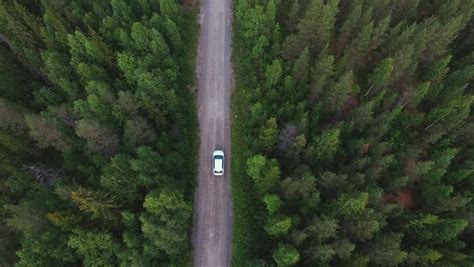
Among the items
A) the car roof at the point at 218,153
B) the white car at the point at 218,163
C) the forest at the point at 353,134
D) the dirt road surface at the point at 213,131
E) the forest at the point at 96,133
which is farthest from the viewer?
the car roof at the point at 218,153

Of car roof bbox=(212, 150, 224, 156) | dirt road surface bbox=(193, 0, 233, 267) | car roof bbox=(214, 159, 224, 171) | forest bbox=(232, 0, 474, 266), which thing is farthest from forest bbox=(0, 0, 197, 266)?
forest bbox=(232, 0, 474, 266)

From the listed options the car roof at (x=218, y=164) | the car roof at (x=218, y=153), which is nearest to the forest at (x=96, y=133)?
the car roof at (x=218, y=153)

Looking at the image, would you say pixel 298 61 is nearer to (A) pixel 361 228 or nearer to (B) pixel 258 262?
(A) pixel 361 228

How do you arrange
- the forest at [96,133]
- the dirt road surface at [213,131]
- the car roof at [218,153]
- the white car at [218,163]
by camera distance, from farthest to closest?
the car roof at [218,153] → the white car at [218,163] → the dirt road surface at [213,131] → the forest at [96,133]

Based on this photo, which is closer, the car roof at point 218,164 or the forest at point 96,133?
the forest at point 96,133

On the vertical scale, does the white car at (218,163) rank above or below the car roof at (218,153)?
below

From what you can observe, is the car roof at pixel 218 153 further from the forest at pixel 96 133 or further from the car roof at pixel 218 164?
the forest at pixel 96 133

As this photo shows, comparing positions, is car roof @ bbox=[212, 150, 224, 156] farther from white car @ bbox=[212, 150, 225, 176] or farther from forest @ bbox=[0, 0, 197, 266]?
forest @ bbox=[0, 0, 197, 266]
